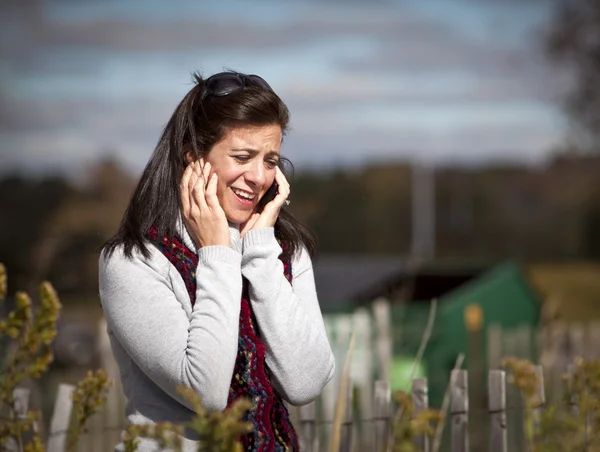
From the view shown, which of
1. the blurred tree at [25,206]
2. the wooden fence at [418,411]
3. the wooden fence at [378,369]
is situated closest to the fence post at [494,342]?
the wooden fence at [378,369]

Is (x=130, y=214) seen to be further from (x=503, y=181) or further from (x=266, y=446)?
(x=503, y=181)

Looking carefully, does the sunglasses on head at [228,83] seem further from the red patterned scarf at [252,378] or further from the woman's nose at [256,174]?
the red patterned scarf at [252,378]

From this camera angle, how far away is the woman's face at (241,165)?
6.96ft

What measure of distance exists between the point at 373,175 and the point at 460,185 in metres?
2.13

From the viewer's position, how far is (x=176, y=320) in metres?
1.96

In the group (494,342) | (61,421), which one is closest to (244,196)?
(61,421)

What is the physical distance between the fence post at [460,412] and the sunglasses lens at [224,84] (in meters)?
1.21

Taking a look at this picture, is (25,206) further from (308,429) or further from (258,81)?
(258,81)

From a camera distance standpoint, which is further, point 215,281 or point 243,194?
point 243,194

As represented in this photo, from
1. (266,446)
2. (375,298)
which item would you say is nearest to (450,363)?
(375,298)

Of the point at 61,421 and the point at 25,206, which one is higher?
the point at 25,206

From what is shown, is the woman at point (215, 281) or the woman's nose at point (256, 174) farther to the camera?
the woman's nose at point (256, 174)

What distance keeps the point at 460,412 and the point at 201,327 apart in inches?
48.1

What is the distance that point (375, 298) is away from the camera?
866 cm
